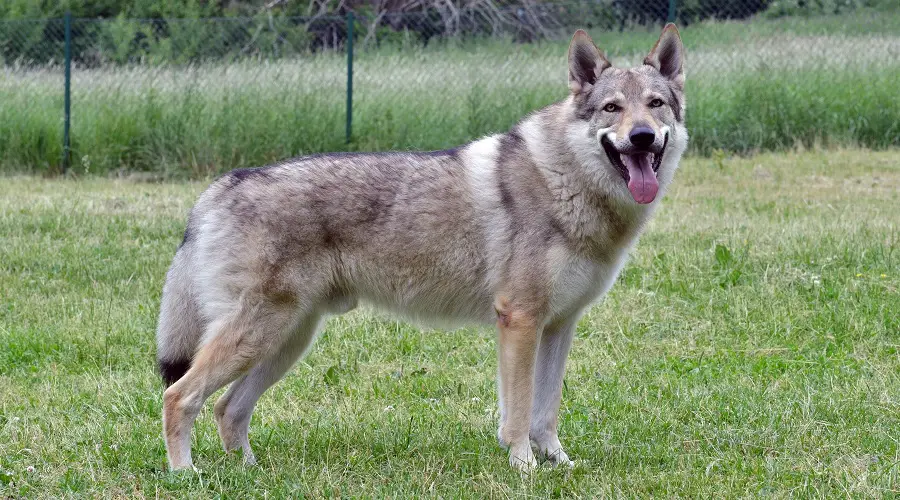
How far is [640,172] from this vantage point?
424cm

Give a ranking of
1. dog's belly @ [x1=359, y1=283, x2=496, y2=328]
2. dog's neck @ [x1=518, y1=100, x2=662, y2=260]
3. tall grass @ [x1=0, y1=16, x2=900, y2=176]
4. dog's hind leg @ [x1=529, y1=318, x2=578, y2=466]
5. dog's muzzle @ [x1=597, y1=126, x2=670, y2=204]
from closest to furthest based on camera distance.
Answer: dog's muzzle @ [x1=597, y1=126, x2=670, y2=204] → dog's neck @ [x1=518, y1=100, x2=662, y2=260] → dog's belly @ [x1=359, y1=283, x2=496, y2=328] → dog's hind leg @ [x1=529, y1=318, x2=578, y2=466] → tall grass @ [x1=0, y1=16, x2=900, y2=176]

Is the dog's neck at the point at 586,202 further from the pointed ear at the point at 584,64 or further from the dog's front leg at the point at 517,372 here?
the dog's front leg at the point at 517,372

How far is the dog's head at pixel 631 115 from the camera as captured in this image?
4.21m

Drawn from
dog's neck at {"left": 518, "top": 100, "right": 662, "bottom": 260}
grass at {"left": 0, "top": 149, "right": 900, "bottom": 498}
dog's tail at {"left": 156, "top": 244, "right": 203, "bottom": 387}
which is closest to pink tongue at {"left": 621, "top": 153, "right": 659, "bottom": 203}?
dog's neck at {"left": 518, "top": 100, "right": 662, "bottom": 260}

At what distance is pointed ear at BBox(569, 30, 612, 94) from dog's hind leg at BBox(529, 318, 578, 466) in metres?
1.01

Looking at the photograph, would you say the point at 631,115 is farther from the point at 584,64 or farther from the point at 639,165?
the point at 584,64

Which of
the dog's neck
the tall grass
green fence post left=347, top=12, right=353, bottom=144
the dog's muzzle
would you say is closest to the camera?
the dog's muzzle

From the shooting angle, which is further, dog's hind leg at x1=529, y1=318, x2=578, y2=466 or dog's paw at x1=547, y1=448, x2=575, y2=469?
dog's hind leg at x1=529, y1=318, x2=578, y2=466

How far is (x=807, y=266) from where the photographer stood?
715 cm

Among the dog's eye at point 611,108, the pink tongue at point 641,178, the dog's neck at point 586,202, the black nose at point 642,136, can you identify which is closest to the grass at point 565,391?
the dog's neck at point 586,202

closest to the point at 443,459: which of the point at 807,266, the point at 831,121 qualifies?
the point at 807,266

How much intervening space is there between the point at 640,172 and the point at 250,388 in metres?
1.89

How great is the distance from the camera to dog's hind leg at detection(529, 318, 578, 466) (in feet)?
14.9

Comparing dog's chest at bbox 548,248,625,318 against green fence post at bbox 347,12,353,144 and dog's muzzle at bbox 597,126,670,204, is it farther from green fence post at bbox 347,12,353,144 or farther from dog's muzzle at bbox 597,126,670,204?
green fence post at bbox 347,12,353,144
